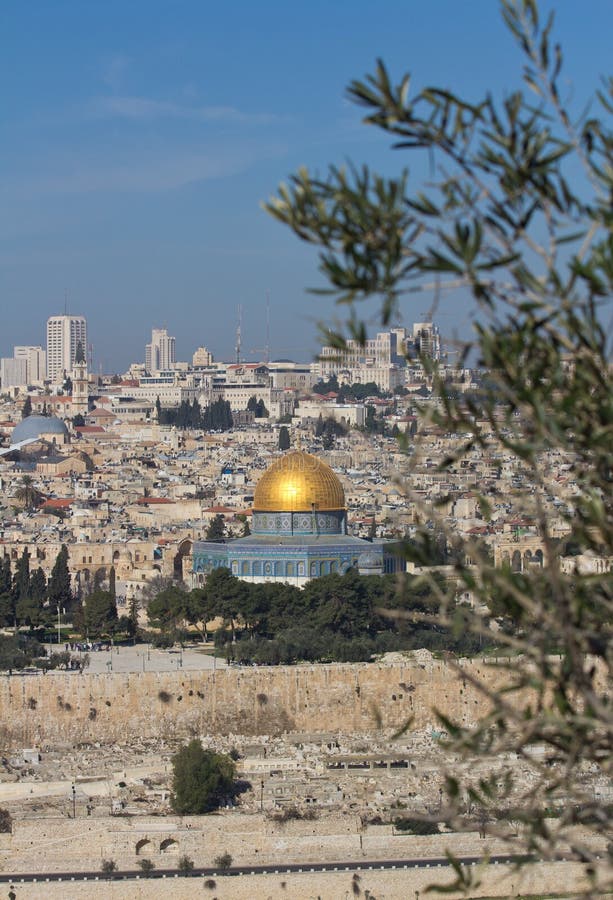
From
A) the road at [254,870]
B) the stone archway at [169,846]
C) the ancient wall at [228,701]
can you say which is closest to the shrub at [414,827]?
the road at [254,870]

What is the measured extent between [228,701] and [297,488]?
1260 cm

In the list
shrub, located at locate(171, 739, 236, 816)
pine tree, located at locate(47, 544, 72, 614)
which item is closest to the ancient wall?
shrub, located at locate(171, 739, 236, 816)

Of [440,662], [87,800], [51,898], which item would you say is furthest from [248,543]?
[51,898]

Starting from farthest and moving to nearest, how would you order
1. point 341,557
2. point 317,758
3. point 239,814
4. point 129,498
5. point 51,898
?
point 129,498, point 341,557, point 317,758, point 239,814, point 51,898

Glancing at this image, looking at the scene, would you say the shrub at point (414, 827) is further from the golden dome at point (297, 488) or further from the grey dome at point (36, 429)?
the grey dome at point (36, 429)

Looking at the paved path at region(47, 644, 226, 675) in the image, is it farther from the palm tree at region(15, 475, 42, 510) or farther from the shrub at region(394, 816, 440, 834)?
A: the palm tree at region(15, 475, 42, 510)

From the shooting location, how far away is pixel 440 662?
33562 millimetres

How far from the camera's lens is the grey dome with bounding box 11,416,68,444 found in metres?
105

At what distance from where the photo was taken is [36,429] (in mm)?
105562

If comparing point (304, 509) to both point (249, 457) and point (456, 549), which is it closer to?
point (456, 549)

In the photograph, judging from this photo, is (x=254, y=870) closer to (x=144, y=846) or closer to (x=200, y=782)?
(x=144, y=846)

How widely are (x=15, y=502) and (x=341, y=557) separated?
109ft

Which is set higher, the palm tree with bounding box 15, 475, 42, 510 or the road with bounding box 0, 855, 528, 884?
the palm tree with bounding box 15, 475, 42, 510

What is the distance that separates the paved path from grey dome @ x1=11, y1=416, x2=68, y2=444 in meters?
65.9
